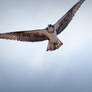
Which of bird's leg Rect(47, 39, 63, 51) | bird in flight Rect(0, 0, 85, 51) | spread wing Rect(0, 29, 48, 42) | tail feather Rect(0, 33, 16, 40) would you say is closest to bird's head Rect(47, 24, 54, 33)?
bird in flight Rect(0, 0, 85, 51)

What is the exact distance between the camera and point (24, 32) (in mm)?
20297

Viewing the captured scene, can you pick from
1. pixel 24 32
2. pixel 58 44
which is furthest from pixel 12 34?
pixel 58 44

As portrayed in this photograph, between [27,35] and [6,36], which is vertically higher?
[27,35]

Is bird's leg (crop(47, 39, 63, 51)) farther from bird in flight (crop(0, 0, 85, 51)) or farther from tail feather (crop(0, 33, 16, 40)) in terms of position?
tail feather (crop(0, 33, 16, 40))

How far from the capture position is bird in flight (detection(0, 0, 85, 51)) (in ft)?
65.5

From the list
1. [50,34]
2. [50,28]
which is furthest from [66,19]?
[50,34]

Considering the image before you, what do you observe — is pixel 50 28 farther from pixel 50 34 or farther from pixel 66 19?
pixel 66 19

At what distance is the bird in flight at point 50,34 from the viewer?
19953 mm

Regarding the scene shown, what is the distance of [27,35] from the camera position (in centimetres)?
2048

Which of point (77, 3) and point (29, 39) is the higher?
point (77, 3)

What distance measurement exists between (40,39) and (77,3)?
499 centimetres

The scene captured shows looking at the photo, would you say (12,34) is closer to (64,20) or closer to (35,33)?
(35,33)

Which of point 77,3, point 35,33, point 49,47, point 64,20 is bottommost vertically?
point 49,47

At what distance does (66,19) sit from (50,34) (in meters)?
2.26
